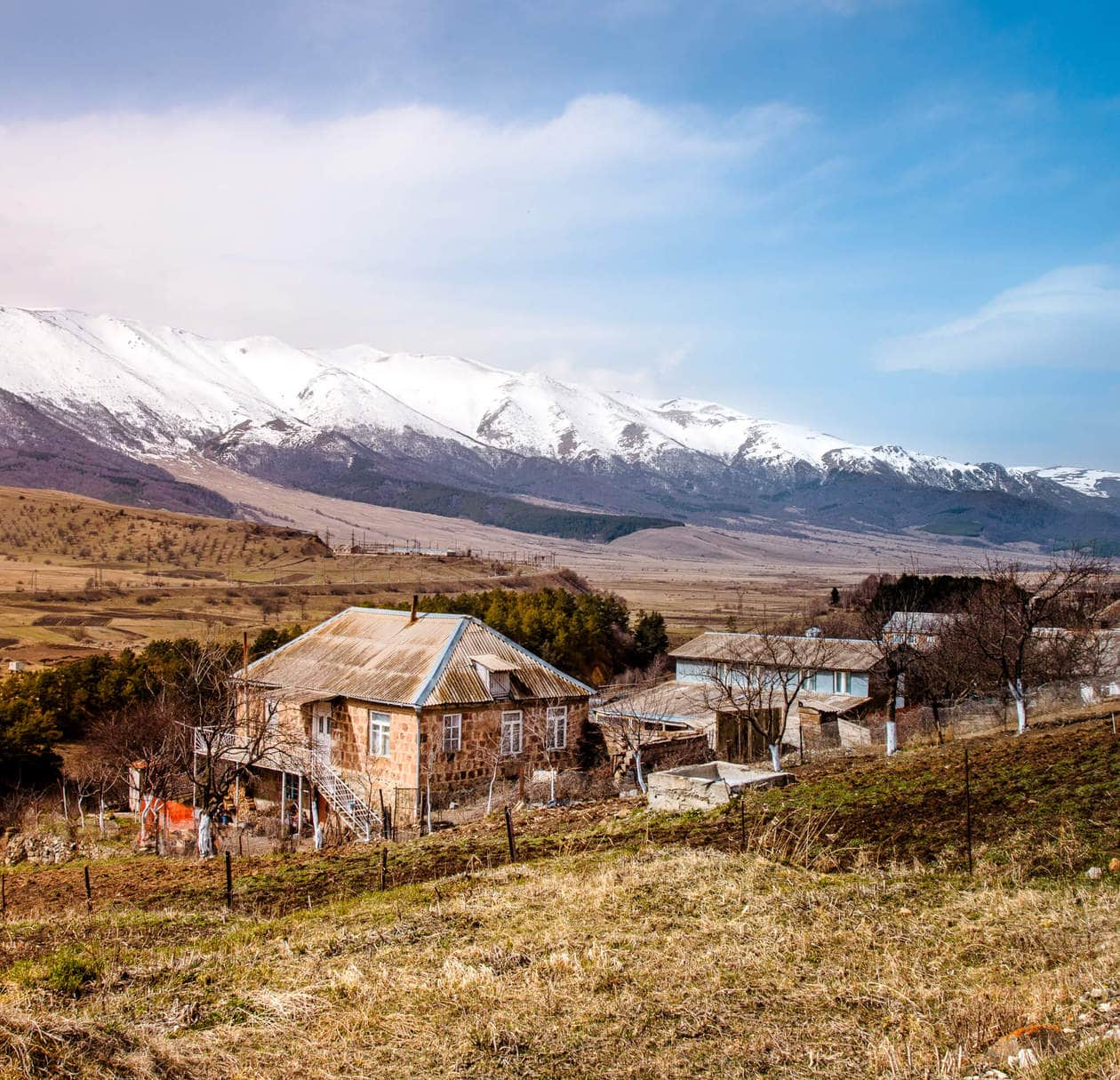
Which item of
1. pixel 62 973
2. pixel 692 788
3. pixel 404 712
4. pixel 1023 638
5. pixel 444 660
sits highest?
pixel 1023 638

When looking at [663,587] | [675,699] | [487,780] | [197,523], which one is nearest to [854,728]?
[675,699]

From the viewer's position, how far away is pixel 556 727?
32344mm

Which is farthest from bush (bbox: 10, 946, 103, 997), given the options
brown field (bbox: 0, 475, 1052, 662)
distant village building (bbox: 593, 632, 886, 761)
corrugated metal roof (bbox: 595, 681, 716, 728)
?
brown field (bbox: 0, 475, 1052, 662)

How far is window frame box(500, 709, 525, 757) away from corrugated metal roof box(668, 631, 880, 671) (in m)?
14.8

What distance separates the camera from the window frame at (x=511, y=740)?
3072 centimetres

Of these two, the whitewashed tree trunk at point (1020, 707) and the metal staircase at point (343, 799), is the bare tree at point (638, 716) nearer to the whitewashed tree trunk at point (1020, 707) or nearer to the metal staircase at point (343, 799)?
the metal staircase at point (343, 799)

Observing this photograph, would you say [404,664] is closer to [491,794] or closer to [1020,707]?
[491,794]

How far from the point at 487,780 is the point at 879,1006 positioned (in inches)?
853

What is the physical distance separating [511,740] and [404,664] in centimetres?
382

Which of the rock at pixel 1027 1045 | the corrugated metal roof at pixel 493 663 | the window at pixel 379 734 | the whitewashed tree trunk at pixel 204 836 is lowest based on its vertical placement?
the whitewashed tree trunk at pixel 204 836

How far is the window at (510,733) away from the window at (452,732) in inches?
66.4

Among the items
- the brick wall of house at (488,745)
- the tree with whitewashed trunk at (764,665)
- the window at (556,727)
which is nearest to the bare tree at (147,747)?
the brick wall of house at (488,745)

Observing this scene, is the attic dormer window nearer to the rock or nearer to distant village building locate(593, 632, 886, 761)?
distant village building locate(593, 632, 886, 761)

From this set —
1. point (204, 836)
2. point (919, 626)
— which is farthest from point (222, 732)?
point (919, 626)
